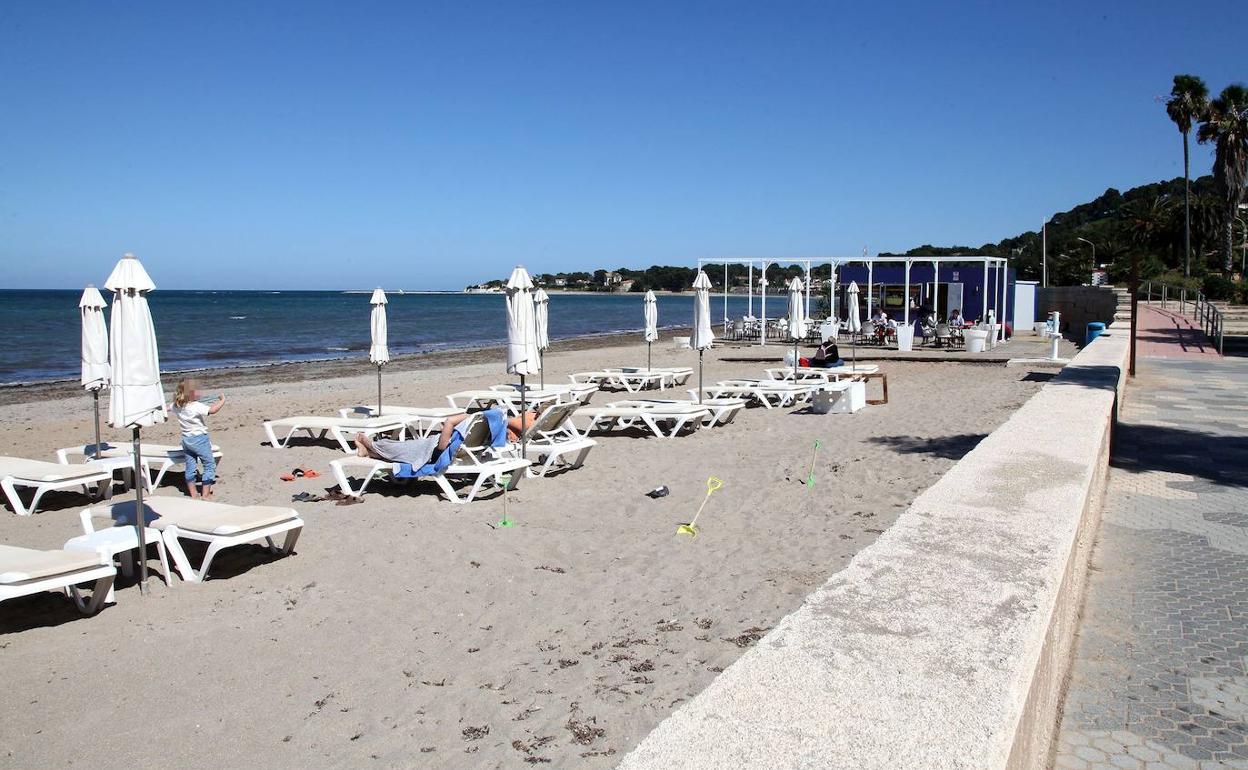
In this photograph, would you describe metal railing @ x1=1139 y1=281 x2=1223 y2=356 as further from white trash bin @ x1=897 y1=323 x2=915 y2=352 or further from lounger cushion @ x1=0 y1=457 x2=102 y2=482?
lounger cushion @ x1=0 y1=457 x2=102 y2=482

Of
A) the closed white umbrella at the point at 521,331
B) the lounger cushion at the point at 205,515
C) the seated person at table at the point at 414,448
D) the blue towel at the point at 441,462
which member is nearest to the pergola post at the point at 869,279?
the closed white umbrella at the point at 521,331

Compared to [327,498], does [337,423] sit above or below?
above

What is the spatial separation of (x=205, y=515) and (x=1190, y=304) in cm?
3285

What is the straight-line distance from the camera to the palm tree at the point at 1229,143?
35.1m

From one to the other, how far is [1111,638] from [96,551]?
16.9 feet

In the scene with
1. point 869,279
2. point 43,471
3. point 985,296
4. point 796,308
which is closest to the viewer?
point 43,471

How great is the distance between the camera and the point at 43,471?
7.07 metres

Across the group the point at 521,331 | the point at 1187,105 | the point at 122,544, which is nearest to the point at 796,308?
the point at 521,331

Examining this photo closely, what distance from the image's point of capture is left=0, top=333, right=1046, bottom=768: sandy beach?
333cm

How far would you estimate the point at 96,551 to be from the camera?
4922mm

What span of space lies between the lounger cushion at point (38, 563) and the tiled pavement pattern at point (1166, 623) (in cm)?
450

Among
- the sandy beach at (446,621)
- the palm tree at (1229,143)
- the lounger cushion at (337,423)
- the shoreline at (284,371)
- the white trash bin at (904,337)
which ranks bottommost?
the sandy beach at (446,621)

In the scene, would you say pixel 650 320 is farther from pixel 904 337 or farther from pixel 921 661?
pixel 921 661

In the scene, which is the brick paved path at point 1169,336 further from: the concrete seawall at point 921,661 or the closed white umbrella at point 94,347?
the closed white umbrella at point 94,347
